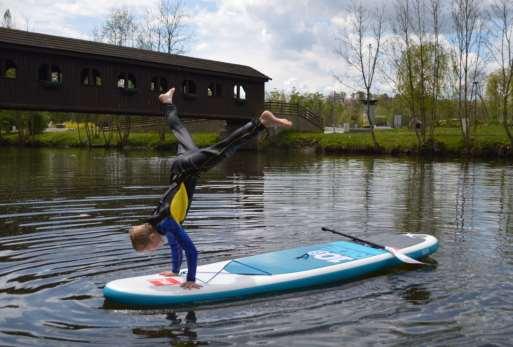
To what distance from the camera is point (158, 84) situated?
35.3 meters

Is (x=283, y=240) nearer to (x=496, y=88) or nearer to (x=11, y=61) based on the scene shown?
(x=11, y=61)

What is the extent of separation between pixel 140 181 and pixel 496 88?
3690cm

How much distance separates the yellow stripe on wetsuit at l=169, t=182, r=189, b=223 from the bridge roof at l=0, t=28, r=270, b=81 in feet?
80.9

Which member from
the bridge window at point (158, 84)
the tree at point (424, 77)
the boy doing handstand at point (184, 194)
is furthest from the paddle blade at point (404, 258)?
the tree at point (424, 77)

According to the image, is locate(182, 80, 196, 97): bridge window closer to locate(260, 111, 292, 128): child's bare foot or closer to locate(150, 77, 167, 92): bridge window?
locate(150, 77, 167, 92): bridge window

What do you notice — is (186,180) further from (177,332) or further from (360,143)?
(360,143)

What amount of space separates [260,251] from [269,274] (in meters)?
2.06

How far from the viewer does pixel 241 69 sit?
42.6 m

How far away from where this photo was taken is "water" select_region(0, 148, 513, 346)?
17.7 ft

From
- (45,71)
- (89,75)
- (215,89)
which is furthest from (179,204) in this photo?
(215,89)

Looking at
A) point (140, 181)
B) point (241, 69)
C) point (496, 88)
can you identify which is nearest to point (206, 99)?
point (241, 69)

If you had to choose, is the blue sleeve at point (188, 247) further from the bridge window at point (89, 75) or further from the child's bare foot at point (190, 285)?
the bridge window at point (89, 75)

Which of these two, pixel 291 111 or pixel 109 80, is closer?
pixel 109 80

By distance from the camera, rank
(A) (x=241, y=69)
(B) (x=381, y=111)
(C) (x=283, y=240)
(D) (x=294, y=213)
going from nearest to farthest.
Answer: (C) (x=283, y=240)
(D) (x=294, y=213)
(A) (x=241, y=69)
(B) (x=381, y=111)
